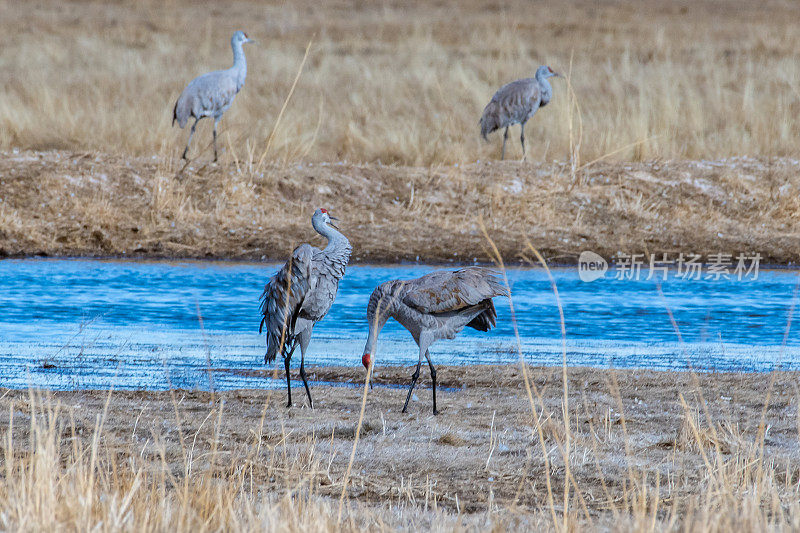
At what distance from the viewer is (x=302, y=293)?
19.9ft

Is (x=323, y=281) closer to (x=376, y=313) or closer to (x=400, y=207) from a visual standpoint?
(x=376, y=313)

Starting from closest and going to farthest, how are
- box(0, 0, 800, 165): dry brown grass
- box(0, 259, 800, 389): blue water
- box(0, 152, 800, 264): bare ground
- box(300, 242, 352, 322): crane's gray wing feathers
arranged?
box(300, 242, 352, 322): crane's gray wing feathers < box(0, 259, 800, 389): blue water < box(0, 152, 800, 264): bare ground < box(0, 0, 800, 165): dry brown grass

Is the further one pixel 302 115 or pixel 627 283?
pixel 302 115

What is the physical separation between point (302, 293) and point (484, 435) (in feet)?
4.43

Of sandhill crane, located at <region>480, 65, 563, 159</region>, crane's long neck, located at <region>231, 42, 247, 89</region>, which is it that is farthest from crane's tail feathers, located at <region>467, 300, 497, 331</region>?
sandhill crane, located at <region>480, 65, 563, 159</region>

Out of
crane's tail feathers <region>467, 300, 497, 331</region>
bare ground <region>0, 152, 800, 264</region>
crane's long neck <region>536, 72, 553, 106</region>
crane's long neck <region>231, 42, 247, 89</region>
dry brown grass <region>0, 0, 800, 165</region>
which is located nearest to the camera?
crane's tail feathers <region>467, 300, 497, 331</region>

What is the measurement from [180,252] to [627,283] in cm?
455

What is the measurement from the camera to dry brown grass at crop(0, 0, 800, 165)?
16.3 m

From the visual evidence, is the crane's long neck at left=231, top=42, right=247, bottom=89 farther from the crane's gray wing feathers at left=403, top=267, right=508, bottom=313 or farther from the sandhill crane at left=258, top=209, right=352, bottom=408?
the crane's gray wing feathers at left=403, top=267, right=508, bottom=313

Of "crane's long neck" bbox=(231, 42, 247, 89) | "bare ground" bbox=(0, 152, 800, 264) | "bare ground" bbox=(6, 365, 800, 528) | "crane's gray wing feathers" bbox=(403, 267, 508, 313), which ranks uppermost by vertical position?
"crane's long neck" bbox=(231, 42, 247, 89)

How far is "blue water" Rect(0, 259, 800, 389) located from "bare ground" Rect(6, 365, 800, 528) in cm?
35

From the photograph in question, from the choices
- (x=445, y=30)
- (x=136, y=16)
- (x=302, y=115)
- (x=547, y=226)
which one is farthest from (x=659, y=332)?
(x=136, y=16)

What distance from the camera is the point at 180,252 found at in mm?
12109

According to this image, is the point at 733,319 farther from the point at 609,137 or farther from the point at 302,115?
the point at 302,115
